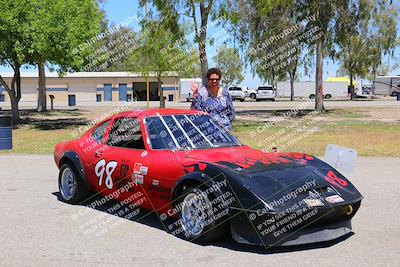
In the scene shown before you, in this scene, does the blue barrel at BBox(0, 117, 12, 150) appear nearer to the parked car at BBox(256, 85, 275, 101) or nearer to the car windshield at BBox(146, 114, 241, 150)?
the car windshield at BBox(146, 114, 241, 150)

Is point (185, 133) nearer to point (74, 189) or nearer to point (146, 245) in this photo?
point (146, 245)

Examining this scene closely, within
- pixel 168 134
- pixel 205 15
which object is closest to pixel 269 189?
pixel 168 134

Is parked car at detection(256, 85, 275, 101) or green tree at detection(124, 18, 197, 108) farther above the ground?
green tree at detection(124, 18, 197, 108)

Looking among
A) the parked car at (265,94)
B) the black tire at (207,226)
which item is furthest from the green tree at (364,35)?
the black tire at (207,226)

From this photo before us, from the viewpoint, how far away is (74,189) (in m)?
7.21

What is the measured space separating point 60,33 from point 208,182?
16.4m

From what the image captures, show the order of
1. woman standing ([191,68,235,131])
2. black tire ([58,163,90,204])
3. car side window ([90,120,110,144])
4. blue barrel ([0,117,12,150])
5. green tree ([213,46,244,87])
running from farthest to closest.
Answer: green tree ([213,46,244,87]) → blue barrel ([0,117,12,150]) → woman standing ([191,68,235,131]) → black tire ([58,163,90,204]) → car side window ([90,120,110,144])

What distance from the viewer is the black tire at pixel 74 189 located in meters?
7.11

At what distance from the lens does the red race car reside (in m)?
4.81

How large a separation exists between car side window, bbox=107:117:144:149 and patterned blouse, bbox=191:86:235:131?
1.46 m

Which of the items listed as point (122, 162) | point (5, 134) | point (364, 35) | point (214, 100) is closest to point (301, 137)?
point (5, 134)

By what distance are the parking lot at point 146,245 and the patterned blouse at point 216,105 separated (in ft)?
6.70

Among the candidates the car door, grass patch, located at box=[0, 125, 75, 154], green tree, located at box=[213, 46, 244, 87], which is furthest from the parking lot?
green tree, located at box=[213, 46, 244, 87]

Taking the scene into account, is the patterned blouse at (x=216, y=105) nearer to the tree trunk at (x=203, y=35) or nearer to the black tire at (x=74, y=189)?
the black tire at (x=74, y=189)
